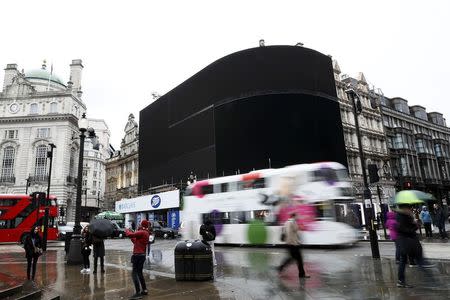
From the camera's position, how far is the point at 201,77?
165ft

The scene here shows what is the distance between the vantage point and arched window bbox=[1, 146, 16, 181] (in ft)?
200

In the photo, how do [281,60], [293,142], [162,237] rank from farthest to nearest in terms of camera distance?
1. [281,60]
2. [293,142]
3. [162,237]

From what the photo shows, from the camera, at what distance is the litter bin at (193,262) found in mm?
10023

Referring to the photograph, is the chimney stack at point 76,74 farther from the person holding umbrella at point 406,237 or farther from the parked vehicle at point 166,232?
the person holding umbrella at point 406,237

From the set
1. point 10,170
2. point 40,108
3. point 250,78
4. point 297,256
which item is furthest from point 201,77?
point 297,256

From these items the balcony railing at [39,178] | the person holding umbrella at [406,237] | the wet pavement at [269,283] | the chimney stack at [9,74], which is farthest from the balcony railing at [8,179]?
the person holding umbrella at [406,237]

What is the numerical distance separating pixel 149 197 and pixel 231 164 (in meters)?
12.5

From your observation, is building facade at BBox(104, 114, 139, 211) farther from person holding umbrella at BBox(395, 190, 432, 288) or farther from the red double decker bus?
person holding umbrella at BBox(395, 190, 432, 288)

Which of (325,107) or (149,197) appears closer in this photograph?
(325,107)

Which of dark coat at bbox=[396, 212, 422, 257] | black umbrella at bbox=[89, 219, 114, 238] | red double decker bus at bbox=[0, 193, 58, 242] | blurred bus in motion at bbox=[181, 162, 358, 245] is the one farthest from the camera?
red double decker bus at bbox=[0, 193, 58, 242]

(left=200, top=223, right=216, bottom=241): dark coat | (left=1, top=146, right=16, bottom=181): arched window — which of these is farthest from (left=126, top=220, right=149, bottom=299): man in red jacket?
(left=1, top=146, right=16, bottom=181): arched window

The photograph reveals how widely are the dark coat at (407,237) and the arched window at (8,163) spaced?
216 ft

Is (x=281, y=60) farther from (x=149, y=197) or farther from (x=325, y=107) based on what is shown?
(x=149, y=197)

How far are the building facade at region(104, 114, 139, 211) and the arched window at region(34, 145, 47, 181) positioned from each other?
14.8 m
